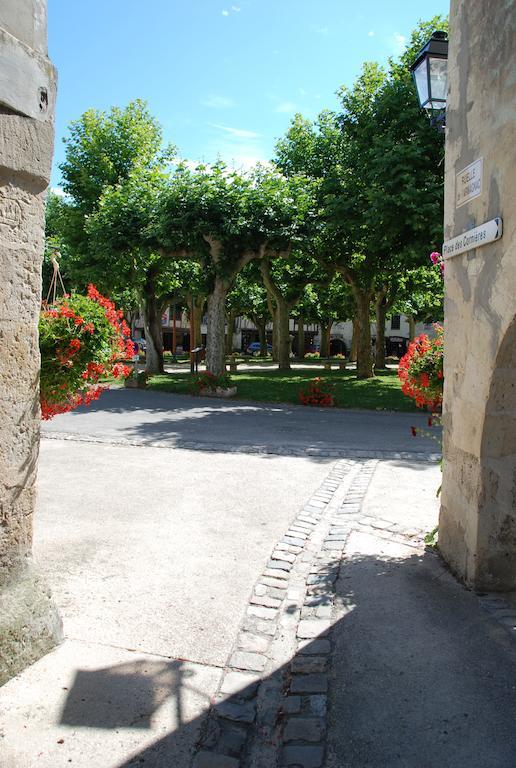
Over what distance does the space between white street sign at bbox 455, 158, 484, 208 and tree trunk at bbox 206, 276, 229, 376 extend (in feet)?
47.2

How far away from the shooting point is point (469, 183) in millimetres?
4094

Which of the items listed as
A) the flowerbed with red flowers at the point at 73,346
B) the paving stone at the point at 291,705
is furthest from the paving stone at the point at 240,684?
the flowerbed with red flowers at the point at 73,346

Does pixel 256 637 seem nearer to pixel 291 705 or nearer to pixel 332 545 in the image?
pixel 291 705

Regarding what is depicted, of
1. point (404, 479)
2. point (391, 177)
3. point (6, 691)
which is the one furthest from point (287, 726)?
point (391, 177)

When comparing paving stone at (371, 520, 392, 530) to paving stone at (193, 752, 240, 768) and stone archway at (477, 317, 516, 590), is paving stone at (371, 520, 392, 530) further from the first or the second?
paving stone at (193, 752, 240, 768)

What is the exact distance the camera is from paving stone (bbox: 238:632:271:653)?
3539 mm

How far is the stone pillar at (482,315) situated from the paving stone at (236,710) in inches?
80.9

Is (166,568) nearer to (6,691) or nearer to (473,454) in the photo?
(6,691)

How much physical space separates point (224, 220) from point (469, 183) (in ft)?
44.1

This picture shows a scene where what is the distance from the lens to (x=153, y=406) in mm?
15180

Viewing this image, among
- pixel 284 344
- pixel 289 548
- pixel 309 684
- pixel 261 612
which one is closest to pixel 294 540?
pixel 289 548

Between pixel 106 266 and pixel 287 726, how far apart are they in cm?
2136

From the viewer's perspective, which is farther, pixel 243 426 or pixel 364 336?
pixel 364 336

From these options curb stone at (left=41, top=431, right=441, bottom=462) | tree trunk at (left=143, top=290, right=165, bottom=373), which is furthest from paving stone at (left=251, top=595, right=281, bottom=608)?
tree trunk at (left=143, top=290, right=165, bottom=373)
